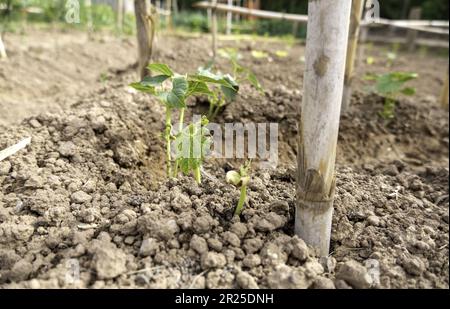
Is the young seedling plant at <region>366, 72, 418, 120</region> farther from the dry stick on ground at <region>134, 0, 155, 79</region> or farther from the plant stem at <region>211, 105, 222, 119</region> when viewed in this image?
the dry stick on ground at <region>134, 0, 155, 79</region>

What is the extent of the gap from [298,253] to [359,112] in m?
2.39

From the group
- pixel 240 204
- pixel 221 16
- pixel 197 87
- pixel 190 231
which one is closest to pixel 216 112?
pixel 197 87

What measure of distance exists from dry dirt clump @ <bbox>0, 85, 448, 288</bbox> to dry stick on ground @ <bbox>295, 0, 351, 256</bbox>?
0.37 ft

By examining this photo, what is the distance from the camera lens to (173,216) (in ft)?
5.57

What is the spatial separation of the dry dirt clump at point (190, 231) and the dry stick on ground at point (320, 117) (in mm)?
114

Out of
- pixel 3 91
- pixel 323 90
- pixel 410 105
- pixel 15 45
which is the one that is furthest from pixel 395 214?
pixel 15 45

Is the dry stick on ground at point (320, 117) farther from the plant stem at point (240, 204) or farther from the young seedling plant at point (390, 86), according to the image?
the young seedling plant at point (390, 86)

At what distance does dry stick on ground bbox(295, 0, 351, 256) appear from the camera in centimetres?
141

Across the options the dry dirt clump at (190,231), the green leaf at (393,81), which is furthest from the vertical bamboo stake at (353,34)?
the dry dirt clump at (190,231)

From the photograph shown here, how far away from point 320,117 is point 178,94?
719mm

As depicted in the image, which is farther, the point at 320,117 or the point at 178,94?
the point at 178,94

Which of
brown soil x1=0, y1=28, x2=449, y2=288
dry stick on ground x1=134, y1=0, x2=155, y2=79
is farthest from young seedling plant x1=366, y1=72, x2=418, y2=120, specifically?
dry stick on ground x1=134, y1=0, x2=155, y2=79

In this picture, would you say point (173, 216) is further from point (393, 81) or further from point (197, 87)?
point (393, 81)
